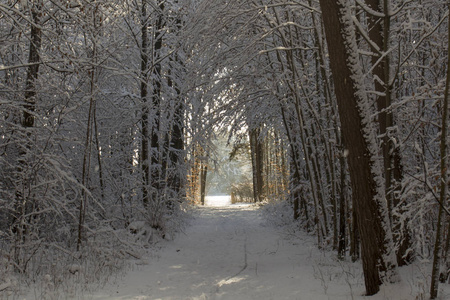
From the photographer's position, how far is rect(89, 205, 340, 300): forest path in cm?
502

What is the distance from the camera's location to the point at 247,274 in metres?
6.28

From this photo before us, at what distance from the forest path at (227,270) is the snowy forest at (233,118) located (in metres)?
0.65

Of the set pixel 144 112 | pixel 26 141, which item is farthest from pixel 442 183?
pixel 144 112

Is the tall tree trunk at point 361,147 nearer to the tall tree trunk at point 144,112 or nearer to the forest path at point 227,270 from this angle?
the forest path at point 227,270

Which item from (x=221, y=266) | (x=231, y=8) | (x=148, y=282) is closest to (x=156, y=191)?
(x=221, y=266)

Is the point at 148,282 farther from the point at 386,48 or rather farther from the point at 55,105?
the point at 386,48

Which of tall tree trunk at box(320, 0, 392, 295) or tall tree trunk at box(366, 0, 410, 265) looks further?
tall tree trunk at box(366, 0, 410, 265)

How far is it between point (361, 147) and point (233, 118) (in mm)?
5636

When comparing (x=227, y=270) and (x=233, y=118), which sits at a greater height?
(x=233, y=118)

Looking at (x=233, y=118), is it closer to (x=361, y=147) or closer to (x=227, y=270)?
(x=227, y=270)

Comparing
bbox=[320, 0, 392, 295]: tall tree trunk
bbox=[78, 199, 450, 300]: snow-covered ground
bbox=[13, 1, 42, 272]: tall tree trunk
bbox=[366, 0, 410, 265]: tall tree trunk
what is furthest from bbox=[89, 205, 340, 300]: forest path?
bbox=[13, 1, 42, 272]: tall tree trunk

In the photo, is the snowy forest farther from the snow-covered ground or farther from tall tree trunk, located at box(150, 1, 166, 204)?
the snow-covered ground

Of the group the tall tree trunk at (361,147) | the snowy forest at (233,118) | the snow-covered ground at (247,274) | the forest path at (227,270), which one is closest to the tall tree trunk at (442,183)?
the snowy forest at (233,118)

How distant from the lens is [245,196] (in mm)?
31078
